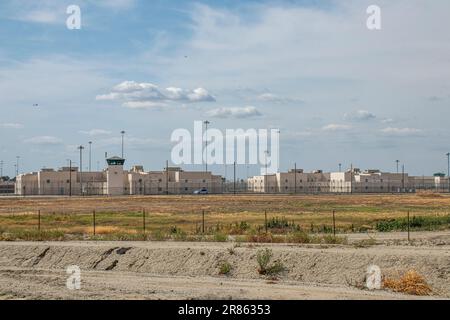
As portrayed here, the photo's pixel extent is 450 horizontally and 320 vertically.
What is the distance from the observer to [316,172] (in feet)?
636

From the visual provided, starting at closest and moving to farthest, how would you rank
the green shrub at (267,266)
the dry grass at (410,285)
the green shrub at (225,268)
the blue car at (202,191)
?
the dry grass at (410,285), the green shrub at (267,266), the green shrub at (225,268), the blue car at (202,191)

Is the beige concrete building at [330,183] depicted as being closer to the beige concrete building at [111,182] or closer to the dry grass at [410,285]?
the beige concrete building at [111,182]

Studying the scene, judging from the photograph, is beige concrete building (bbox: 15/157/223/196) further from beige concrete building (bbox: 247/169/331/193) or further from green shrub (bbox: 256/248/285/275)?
green shrub (bbox: 256/248/285/275)

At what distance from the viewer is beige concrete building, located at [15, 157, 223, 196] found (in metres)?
145

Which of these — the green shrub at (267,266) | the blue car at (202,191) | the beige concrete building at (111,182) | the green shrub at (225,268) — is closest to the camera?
the green shrub at (267,266)

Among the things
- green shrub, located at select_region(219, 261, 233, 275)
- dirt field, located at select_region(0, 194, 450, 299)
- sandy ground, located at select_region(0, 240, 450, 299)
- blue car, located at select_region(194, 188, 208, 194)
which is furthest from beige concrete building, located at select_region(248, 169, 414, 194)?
green shrub, located at select_region(219, 261, 233, 275)

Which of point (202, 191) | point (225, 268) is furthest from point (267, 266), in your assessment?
point (202, 191)

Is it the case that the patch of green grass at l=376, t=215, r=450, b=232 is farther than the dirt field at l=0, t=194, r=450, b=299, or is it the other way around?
the patch of green grass at l=376, t=215, r=450, b=232

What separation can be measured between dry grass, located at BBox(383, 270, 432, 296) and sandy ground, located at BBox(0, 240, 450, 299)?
1.54ft

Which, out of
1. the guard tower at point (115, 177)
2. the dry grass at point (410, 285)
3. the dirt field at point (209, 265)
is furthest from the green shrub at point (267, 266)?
the guard tower at point (115, 177)

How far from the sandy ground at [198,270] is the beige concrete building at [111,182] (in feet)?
357

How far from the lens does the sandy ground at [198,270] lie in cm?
2281
